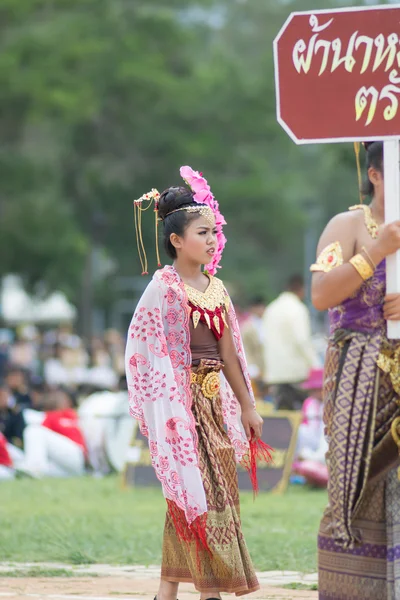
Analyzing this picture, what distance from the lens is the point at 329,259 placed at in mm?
A: 5266

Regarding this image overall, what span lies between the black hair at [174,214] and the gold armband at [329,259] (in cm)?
90

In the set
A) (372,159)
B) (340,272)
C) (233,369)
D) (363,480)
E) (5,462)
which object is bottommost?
(5,462)

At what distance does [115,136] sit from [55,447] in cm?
2202

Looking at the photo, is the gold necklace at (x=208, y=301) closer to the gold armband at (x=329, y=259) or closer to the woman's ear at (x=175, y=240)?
the woman's ear at (x=175, y=240)

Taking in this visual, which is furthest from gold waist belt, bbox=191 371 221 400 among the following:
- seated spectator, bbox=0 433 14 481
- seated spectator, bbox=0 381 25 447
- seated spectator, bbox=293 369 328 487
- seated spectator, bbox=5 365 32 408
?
seated spectator, bbox=5 365 32 408

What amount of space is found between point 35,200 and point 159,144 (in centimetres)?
694

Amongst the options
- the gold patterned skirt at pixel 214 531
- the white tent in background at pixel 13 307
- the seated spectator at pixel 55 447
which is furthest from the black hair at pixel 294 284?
the white tent in background at pixel 13 307

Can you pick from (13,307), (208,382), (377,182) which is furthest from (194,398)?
(13,307)

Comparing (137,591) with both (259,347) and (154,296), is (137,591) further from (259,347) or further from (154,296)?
(259,347)

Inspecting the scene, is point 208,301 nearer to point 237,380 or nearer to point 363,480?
point 237,380

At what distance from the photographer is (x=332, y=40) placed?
523cm

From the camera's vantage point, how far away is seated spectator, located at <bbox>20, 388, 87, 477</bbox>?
13.7 metres

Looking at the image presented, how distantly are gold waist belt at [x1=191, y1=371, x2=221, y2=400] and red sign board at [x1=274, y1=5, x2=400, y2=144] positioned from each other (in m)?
1.20

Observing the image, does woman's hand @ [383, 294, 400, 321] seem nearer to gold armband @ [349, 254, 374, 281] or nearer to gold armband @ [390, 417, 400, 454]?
gold armband @ [349, 254, 374, 281]
